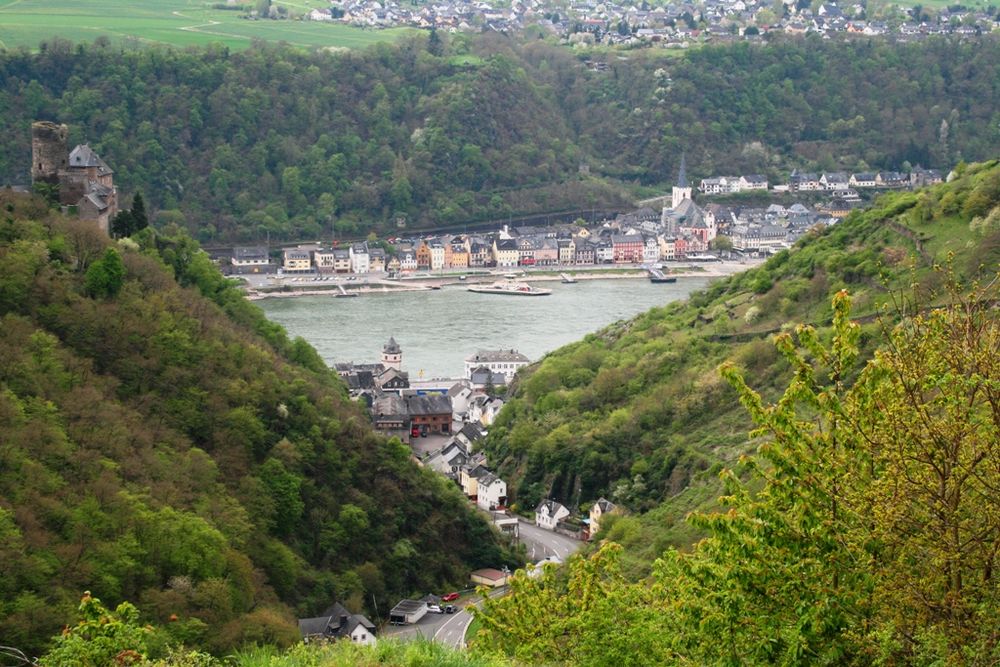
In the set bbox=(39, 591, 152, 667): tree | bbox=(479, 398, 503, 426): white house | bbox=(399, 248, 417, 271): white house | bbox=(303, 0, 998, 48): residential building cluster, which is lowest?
bbox=(479, 398, 503, 426): white house

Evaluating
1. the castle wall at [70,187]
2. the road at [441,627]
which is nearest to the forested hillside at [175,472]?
the road at [441,627]

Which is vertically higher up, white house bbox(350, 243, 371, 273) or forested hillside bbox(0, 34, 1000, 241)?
forested hillside bbox(0, 34, 1000, 241)

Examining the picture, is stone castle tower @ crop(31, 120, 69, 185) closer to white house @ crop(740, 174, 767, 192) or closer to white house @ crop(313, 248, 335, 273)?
white house @ crop(313, 248, 335, 273)

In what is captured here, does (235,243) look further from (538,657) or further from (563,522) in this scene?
(538,657)

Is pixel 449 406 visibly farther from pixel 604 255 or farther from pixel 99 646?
pixel 604 255

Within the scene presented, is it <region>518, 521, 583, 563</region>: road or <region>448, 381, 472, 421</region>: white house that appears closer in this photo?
<region>518, 521, 583, 563</region>: road

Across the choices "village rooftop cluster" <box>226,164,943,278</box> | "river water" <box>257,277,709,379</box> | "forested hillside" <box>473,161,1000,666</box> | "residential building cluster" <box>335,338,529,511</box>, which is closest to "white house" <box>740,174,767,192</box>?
"village rooftop cluster" <box>226,164,943,278</box>

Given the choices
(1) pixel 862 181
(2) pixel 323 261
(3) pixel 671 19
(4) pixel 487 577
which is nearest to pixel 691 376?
(4) pixel 487 577

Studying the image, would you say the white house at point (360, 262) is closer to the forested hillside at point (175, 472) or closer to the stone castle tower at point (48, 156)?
the forested hillside at point (175, 472)
